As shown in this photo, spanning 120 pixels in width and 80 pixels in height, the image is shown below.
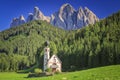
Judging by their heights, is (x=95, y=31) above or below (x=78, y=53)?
above

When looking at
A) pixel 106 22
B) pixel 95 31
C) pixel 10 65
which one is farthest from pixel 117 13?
pixel 10 65

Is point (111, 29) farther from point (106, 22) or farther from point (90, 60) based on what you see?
point (90, 60)

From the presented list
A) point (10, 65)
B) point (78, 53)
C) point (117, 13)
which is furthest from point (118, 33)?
point (10, 65)

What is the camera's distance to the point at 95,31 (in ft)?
458

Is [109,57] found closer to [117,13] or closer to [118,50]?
[118,50]

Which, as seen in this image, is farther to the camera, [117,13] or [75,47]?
[117,13]

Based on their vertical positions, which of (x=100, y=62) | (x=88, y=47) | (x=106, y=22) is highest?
(x=106, y=22)

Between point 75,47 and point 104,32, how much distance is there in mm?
25483

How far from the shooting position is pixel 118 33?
12350 cm

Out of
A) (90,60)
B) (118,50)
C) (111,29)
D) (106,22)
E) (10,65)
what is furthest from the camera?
(10,65)

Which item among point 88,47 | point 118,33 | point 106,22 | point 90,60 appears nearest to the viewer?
point 90,60

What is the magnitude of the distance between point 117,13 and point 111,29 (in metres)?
56.6

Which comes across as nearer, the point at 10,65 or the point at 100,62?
the point at 100,62

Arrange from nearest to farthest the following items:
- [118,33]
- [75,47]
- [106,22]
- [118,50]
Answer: [118,50] < [75,47] < [118,33] < [106,22]
